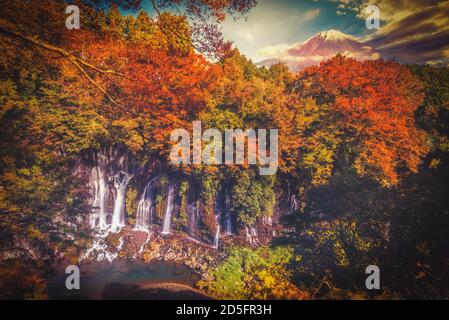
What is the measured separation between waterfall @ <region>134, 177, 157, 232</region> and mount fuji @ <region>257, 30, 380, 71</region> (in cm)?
1061

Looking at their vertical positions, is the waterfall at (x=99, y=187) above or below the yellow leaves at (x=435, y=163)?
below

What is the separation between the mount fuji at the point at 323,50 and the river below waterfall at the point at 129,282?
12.6 metres

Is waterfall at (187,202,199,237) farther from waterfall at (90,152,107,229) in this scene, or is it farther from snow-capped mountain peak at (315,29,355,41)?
snow-capped mountain peak at (315,29,355,41)

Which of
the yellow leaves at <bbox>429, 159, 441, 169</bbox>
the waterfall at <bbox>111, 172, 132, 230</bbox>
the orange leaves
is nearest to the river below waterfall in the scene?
the waterfall at <bbox>111, 172, 132, 230</bbox>

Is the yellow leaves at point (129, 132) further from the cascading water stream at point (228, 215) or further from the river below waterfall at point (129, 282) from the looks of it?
the river below waterfall at point (129, 282)

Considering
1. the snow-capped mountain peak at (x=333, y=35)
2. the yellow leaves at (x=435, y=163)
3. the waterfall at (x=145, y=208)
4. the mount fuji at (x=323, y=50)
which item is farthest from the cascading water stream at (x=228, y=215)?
the snow-capped mountain peak at (x=333, y=35)

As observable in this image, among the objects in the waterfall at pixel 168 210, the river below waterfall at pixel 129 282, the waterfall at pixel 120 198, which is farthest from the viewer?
the waterfall at pixel 168 210

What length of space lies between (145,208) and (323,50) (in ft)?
43.9

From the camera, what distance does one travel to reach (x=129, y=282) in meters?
10.7

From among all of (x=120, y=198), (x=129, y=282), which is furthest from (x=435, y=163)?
(x=120, y=198)

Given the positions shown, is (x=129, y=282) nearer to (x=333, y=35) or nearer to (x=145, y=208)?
(x=145, y=208)

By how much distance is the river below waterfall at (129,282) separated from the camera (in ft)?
32.3

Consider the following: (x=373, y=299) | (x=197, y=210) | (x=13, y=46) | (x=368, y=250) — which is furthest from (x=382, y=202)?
(x=13, y=46)

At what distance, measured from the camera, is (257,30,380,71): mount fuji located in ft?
42.6
